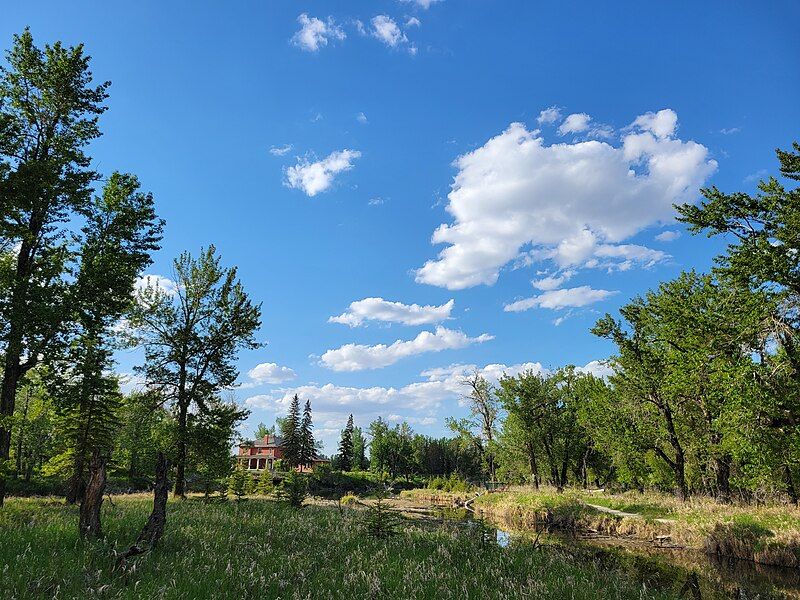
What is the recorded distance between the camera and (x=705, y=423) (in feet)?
109

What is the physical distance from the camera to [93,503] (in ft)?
32.7

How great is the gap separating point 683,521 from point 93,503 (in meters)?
25.5

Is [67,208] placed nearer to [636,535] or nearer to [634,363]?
[636,535]

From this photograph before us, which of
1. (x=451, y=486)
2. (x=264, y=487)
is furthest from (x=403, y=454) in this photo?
(x=264, y=487)

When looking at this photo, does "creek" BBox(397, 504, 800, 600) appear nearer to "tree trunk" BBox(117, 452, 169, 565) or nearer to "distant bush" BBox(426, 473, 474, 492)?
"tree trunk" BBox(117, 452, 169, 565)

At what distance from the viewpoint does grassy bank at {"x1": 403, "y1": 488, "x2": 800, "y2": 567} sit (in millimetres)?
18656

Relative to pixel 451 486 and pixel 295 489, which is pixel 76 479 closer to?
pixel 295 489

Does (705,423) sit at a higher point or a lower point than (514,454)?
higher

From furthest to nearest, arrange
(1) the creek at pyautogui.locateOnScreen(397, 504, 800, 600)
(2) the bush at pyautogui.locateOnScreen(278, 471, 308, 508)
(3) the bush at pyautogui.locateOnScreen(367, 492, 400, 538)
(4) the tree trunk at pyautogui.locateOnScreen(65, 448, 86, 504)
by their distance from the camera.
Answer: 1. (4) the tree trunk at pyautogui.locateOnScreen(65, 448, 86, 504)
2. (2) the bush at pyautogui.locateOnScreen(278, 471, 308, 508)
3. (1) the creek at pyautogui.locateOnScreen(397, 504, 800, 600)
4. (3) the bush at pyautogui.locateOnScreen(367, 492, 400, 538)

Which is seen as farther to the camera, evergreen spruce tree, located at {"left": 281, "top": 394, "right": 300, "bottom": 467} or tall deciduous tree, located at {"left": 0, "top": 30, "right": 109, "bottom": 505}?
evergreen spruce tree, located at {"left": 281, "top": 394, "right": 300, "bottom": 467}

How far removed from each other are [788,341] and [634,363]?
50.9 feet

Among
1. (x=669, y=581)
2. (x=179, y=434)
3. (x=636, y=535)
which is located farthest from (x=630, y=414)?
(x=179, y=434)

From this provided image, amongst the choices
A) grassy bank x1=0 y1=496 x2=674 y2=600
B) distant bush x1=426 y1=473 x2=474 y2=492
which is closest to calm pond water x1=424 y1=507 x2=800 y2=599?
grassy bank x1=0 y1=496 x2=674 y2=600

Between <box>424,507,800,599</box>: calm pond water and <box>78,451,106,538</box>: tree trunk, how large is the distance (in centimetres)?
962
